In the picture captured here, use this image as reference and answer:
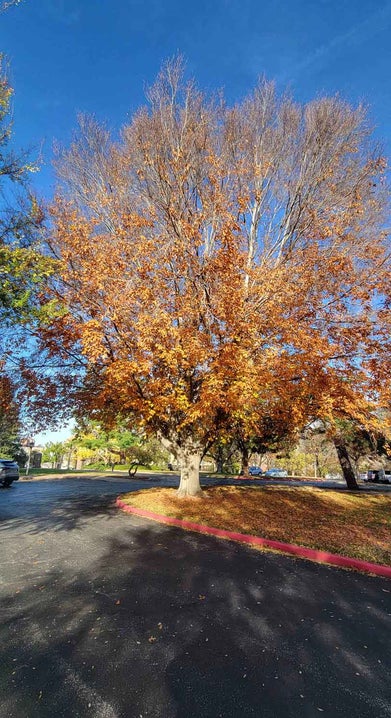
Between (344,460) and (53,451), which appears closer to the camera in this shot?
(344,460)

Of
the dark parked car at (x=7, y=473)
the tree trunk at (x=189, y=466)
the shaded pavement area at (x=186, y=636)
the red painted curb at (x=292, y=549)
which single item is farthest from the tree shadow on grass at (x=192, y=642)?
the dark parked car at (x=7, y=473)

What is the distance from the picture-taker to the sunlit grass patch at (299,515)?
8.01m

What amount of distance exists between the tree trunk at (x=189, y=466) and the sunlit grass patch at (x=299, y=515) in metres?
0.55

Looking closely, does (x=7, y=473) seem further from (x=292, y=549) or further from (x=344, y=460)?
(x=344, y=460)

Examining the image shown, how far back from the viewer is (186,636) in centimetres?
379

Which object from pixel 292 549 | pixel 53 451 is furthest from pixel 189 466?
pixel 53 451

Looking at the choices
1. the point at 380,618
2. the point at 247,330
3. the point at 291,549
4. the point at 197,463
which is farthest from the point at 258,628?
the point at 197,463

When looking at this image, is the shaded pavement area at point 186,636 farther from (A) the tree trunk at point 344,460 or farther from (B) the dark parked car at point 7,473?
(B) the dark parked car at point 7,473

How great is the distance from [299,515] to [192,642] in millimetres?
7986

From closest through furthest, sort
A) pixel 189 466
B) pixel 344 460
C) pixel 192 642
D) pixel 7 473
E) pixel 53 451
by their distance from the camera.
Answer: pixel 192 642 < pixel 189 466 < pixel 7 473 < pixel 344 460 < pixel 53 451

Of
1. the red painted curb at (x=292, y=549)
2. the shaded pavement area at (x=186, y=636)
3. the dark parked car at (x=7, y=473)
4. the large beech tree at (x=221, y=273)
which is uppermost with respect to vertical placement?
the large beech tree at (x=221, y=273)

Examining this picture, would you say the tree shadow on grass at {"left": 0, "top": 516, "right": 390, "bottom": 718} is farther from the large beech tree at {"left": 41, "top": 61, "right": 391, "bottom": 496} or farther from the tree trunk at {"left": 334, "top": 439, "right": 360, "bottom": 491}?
the tree trunk at {"left": 334, "top": 439, "right": 360, "bottom": 491}

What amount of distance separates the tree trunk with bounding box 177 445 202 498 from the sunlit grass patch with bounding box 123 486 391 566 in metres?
0.55

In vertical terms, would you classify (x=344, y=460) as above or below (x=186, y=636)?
above
